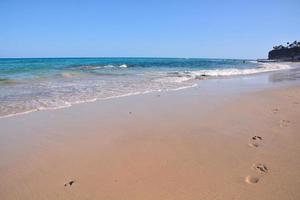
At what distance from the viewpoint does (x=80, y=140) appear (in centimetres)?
394

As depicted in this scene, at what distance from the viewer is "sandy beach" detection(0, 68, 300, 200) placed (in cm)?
248

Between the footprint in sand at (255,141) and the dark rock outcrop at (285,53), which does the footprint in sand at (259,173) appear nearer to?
the footprint in sand at (255,141)

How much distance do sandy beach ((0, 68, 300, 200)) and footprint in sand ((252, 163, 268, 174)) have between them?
0.03 feet

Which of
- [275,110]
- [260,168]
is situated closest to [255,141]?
[260,168]

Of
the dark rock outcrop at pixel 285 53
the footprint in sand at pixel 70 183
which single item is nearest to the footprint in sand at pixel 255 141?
the footprint in sand at pixel 70 183

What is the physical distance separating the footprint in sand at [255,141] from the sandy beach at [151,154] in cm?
1

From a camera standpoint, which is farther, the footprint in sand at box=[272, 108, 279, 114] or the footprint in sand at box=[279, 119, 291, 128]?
the footprint in sand at box=[272, 108, 279, 114]

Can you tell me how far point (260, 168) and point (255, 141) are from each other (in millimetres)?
966

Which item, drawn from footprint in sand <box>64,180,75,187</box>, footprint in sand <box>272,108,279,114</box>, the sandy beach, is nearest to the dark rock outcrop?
footprint in sand <box>272,108,279,114</box>

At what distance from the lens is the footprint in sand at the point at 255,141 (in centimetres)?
365

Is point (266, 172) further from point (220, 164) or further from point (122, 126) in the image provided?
point (122, 126)

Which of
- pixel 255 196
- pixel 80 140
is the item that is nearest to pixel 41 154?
pixel 80 140

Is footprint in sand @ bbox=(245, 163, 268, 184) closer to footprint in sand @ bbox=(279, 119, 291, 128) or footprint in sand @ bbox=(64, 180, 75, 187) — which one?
footprint in sand @ bbox=(64, 180, 75, 187)

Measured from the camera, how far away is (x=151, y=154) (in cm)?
338
